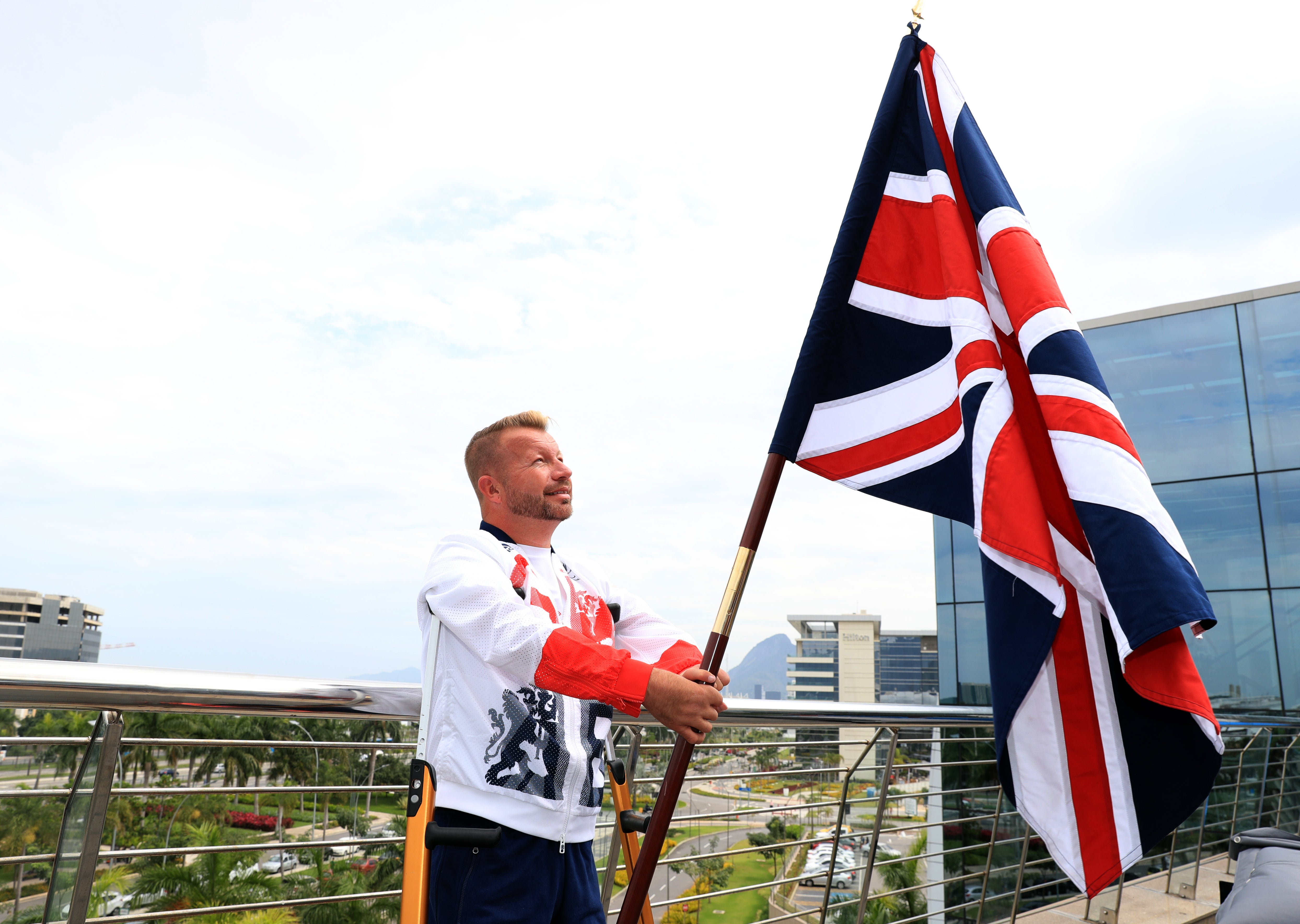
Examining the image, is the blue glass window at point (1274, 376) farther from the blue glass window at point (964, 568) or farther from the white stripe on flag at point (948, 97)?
the white stripe on flag at point (948, 97)

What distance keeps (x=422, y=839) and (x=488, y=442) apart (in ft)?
2.76

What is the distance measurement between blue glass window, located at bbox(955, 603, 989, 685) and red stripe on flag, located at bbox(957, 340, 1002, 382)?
11527mm

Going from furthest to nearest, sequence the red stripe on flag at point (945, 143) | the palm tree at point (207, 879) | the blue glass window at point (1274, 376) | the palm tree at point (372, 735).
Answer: the palm tree at point (207, 879)
the blue glass window at point (1274, 376)
the red stripe on flag at point (945, 143)
the palm tree at point (372, 735)

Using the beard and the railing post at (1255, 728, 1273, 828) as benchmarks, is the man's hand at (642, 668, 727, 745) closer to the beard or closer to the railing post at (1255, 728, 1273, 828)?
the beard

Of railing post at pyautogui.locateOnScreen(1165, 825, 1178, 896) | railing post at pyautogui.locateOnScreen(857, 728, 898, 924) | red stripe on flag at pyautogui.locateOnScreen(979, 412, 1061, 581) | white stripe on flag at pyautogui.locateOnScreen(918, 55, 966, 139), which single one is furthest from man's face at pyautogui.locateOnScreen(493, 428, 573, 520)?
railing post at pyautogui.locateOnScreen(1165, 825, 1178, 896)

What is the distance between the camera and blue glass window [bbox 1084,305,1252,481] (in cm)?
1117

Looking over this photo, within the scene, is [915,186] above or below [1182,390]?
below

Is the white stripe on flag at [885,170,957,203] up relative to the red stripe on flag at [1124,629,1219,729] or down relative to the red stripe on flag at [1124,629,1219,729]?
up

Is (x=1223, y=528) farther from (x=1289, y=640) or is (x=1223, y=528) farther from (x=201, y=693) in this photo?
(x=201, y=693)

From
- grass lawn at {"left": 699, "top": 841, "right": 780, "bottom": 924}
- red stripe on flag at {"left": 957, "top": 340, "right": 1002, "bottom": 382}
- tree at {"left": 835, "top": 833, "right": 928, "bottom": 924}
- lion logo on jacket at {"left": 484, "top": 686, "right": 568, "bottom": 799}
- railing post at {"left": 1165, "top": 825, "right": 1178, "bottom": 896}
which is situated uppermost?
red stripe on flag at {"left": 957, "top": 340, "right": 1002, "bottom": 382}

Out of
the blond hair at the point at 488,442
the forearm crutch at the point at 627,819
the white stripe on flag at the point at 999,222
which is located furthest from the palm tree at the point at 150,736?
the white stripe on flag at the point at 999,222

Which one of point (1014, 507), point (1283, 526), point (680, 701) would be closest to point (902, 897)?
point (1283, 526)

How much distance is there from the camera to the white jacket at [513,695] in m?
1.43

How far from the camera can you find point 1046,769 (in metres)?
1.80
